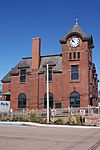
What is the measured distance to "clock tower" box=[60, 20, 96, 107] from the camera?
45.4 meters

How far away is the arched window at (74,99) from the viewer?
1790 inches

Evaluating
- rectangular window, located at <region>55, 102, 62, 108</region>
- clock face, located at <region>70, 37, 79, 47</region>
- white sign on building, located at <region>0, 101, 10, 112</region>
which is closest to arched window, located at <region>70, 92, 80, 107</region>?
rectangular window, located at <region>55, 102, 62, 108</region>


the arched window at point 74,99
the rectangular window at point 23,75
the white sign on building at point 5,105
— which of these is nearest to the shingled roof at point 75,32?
the rectangular window at point 23,75

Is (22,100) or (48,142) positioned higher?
(22,100)

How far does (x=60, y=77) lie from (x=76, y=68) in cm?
305

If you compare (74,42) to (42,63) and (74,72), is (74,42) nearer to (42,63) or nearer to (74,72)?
(74,72)

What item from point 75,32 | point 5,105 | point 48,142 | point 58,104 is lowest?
point 48,142

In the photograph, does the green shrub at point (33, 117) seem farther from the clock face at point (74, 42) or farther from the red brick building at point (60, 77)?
the clock face at point (74, 42)

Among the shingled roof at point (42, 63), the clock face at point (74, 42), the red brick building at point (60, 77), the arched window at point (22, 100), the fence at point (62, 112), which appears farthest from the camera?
the arched window at point (22, 100)

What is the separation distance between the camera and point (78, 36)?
1834 inches

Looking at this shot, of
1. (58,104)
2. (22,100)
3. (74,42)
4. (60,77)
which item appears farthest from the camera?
(22,100)

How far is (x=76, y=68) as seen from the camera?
1831 inches

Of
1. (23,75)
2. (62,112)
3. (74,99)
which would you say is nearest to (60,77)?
(74,99)

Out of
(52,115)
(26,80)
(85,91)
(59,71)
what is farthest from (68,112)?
(26,80)
